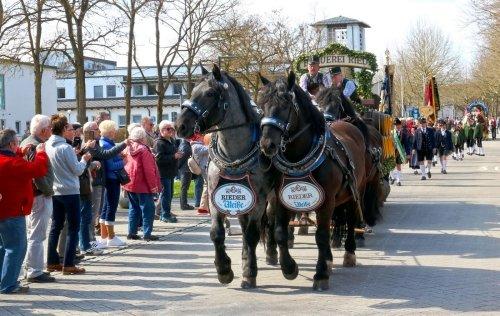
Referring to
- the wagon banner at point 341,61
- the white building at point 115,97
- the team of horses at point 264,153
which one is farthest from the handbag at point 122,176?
the white building at point 115,97

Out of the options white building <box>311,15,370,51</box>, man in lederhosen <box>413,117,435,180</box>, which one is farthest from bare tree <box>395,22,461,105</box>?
man in lederhosen <box>413,117,435,180</box>

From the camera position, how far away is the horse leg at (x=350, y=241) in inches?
385

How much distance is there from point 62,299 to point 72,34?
59.6 feet

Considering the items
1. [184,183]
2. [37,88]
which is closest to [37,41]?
[37,88]

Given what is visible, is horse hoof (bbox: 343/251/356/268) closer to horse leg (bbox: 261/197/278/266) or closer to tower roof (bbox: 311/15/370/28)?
horse leg (bbox: 261/197/278/266)

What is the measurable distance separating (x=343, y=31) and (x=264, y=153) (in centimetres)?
5842

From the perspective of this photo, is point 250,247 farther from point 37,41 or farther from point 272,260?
point 37,41

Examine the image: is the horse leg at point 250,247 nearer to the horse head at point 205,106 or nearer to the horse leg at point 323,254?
the horse leg at point 323,254

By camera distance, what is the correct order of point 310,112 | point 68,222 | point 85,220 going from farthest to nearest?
1. point 85,220
2. point 68,222
3. point 310,112

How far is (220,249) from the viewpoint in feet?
27.3

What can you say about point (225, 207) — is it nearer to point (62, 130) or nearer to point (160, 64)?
point (62, 130)

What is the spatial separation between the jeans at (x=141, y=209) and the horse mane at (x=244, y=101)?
14.8 feet

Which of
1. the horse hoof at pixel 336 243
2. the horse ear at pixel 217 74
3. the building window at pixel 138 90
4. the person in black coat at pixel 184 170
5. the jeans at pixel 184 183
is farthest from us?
the building window at pixel 138 90

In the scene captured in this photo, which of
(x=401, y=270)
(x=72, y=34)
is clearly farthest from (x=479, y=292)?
(x=72, y=34)
